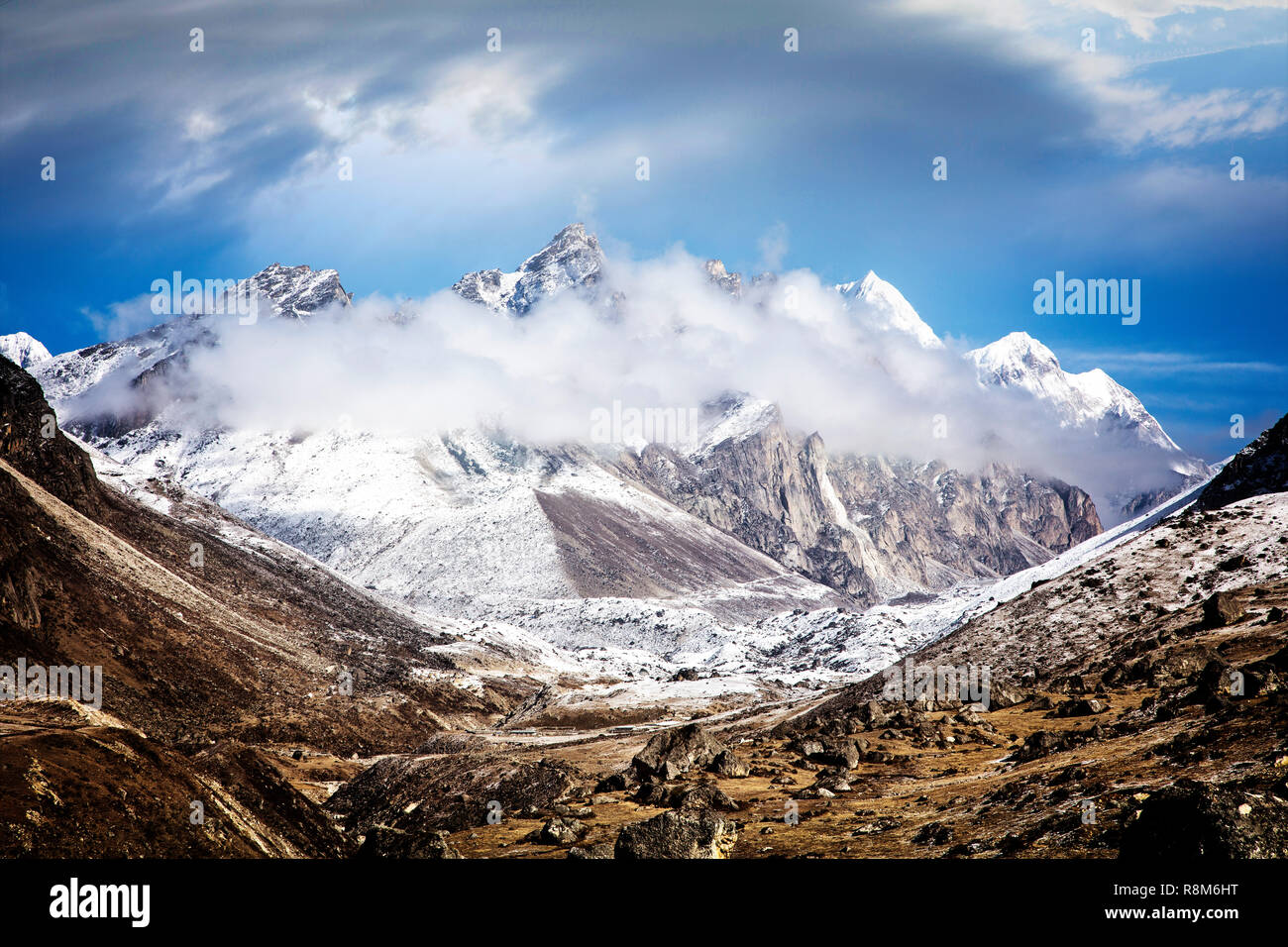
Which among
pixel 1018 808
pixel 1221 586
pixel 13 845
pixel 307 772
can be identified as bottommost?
pixel 307 772

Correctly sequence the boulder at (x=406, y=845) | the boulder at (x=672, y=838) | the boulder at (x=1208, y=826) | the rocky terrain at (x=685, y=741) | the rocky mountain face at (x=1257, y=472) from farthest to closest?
the rocky mountain face at (x=1257, y=472) < the boulder at (x=406, y=845) < the boulder at (x=672, y=838) < the rocky terrain at (x=685, y=741) < the boulder at (x=1208, y=826)

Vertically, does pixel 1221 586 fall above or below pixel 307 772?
above

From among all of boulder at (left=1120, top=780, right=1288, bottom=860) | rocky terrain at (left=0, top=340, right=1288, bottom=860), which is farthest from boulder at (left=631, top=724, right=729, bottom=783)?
boulder at (left=1120, top=780, right=1288, bottom=860)

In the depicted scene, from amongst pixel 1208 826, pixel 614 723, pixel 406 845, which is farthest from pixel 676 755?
pixel 614 723

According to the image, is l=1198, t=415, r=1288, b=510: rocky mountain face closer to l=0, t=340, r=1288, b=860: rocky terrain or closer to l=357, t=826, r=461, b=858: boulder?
l=0, t=340, r=1288, b=860: rocky terrain

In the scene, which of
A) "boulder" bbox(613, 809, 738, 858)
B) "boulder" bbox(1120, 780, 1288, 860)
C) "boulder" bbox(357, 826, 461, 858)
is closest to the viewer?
"boulder" bbox(1120, 780, 1288, 860)

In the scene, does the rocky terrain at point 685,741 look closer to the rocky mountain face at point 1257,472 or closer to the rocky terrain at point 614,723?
the rocky terrain at point 614,723

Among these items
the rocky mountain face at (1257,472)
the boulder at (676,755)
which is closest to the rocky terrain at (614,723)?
the boulder at (676,755)

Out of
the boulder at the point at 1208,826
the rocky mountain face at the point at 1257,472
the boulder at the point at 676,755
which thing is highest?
the rocky mountain face at the point at 1257,472

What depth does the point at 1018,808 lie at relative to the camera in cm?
2403
